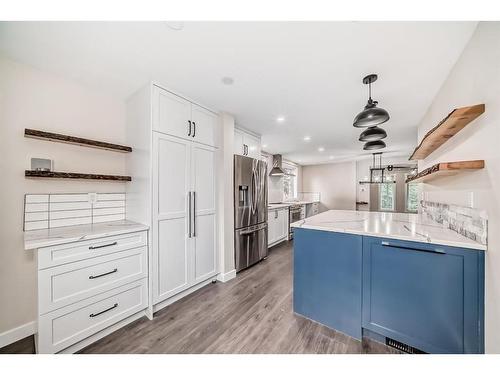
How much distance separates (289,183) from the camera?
6.98 meters

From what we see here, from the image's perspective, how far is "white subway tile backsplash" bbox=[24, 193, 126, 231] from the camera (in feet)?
5.79

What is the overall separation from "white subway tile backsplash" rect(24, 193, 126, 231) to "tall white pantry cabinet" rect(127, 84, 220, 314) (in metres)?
0.17

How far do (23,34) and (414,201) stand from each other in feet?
27.2

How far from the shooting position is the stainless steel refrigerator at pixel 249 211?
2980 millimetres

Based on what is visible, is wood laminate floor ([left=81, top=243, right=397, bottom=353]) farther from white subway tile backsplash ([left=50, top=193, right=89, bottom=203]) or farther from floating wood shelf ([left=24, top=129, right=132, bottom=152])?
floating wood shelf ([left=24, top=129, right=132, bottom=152])

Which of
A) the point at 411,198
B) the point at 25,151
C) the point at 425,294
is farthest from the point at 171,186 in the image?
the point at 411,198

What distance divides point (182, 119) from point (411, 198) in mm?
7030

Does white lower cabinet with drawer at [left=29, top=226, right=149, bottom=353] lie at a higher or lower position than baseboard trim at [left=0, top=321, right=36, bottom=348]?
higher

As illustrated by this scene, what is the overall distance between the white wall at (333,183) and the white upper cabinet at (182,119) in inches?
226

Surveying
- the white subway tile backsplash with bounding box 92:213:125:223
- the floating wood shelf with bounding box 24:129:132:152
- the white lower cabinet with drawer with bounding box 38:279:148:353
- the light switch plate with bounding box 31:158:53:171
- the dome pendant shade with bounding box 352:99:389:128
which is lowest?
the white lower cabinet with drawer with bounding box 38:279:148:353

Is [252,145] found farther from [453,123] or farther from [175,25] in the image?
[453,123]

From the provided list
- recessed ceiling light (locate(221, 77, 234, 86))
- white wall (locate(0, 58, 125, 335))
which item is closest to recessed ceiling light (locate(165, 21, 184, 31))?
recessed ceiling light (locate(221, 77, 234, 86))

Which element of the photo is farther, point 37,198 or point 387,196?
point 387,196
